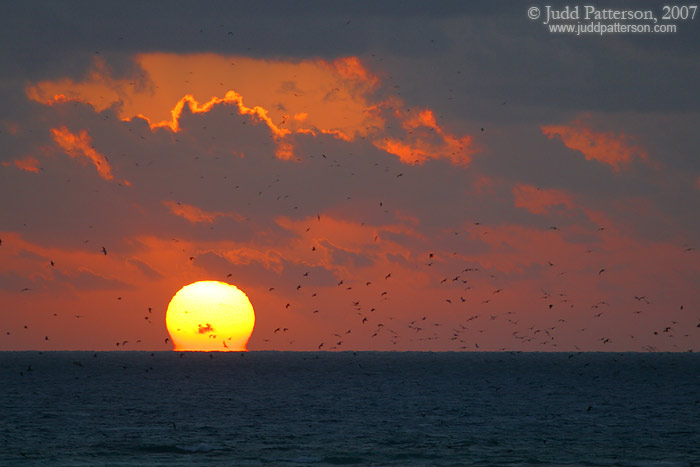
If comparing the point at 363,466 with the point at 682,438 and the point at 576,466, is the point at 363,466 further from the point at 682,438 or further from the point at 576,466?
the point at 682,438

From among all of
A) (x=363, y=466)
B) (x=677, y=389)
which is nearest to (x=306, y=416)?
(x=363, y=466)

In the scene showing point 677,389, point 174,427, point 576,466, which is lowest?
point 576,466

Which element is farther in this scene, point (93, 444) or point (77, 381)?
point (77, 381)

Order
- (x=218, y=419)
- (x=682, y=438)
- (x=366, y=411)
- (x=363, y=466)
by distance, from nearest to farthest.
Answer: (x=363, y=466), (x=682, y=438), (x=218, y=419), (x=366, y=411)

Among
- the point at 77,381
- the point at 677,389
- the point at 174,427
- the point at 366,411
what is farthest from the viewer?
the point at 77,381

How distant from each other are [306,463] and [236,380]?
114 meters

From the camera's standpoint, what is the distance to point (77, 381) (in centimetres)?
17150

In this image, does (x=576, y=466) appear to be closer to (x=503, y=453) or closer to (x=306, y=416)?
(x=503, y=453)

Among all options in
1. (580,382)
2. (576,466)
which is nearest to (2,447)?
(576,466)

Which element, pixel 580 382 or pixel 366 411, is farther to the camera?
pixel 580 382

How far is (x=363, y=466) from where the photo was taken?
6212 cm

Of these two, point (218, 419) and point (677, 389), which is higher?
point (677, 389)

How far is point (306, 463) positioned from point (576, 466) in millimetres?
16803

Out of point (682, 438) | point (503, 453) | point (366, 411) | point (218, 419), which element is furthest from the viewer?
point (366, 411)
